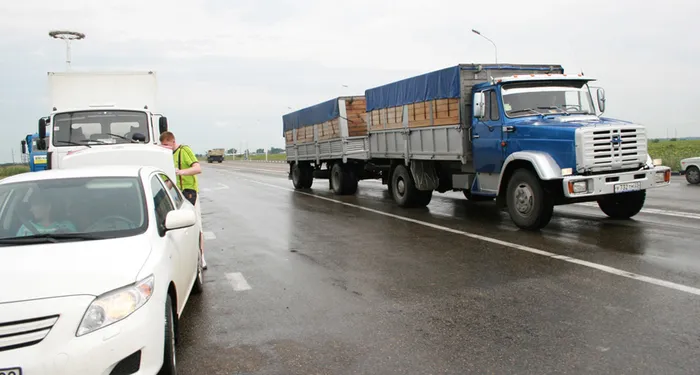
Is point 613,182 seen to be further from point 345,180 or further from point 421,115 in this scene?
point 345,180

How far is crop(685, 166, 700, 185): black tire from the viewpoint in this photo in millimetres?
17656

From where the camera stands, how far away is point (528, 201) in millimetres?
9453

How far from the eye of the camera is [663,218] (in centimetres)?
1037

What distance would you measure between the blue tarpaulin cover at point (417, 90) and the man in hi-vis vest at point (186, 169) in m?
5.95

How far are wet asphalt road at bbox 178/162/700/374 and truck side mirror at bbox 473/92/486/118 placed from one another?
204 centimetres

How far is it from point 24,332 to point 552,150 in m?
8.03

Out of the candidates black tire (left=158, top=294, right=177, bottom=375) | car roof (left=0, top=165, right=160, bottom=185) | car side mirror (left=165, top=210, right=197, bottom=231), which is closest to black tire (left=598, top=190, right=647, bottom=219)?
car side mirror (left=165, top=210, right=197, bottom=231)

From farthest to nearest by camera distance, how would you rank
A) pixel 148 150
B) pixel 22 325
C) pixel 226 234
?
pixel 226 234, pixel 148 150, pixel 22 325

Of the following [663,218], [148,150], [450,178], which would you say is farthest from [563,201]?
[148,150]

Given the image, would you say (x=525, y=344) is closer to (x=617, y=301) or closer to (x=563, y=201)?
(x=617, y=301)

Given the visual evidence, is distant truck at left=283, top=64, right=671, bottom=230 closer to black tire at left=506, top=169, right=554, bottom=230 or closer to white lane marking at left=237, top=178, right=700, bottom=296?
black tire at left=506, top=169, right=554, bottom=230

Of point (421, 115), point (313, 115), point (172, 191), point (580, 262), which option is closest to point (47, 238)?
point (172, 191)

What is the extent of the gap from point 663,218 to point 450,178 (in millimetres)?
4352

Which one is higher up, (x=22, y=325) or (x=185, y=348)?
(x=22, y=325)
